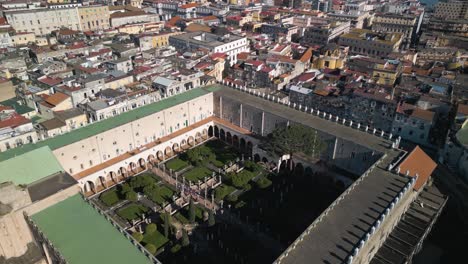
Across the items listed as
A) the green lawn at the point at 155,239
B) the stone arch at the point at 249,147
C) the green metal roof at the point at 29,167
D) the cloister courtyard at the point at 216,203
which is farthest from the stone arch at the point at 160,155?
the green metal roof at the point at 29,167

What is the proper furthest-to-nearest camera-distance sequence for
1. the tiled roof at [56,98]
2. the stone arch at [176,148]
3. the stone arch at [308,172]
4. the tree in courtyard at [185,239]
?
the stone arch at [176,148] → the tiled roof at [56,98] → the stone arch at [308,172] → the tree in courtyard at [185,239]

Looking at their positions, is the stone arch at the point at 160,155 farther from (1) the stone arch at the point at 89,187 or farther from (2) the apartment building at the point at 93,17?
(2) the apartment building at the point at 93,17

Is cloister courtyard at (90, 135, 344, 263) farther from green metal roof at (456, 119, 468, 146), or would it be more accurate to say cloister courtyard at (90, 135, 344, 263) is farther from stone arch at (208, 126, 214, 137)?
green metal roof at (456, 119, 468, 146)

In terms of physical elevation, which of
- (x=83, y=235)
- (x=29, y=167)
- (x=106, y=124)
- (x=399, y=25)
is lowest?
(x=83, y=235)

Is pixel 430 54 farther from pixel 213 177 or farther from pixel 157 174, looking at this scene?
pixel 157 174

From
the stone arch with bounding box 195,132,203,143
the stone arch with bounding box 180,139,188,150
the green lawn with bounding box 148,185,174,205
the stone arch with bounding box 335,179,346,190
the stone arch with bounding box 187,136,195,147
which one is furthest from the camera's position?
the stone arch with bounding box 195,132,203,143

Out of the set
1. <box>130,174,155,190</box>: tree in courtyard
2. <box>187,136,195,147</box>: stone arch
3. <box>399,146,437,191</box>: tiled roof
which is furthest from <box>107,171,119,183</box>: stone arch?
<box>399,146,437,191</box>: tiled roof

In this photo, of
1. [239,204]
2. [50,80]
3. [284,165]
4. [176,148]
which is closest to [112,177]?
[176,148]

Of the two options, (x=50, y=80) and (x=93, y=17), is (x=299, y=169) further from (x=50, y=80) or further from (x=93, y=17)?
(x=93, y=17)
